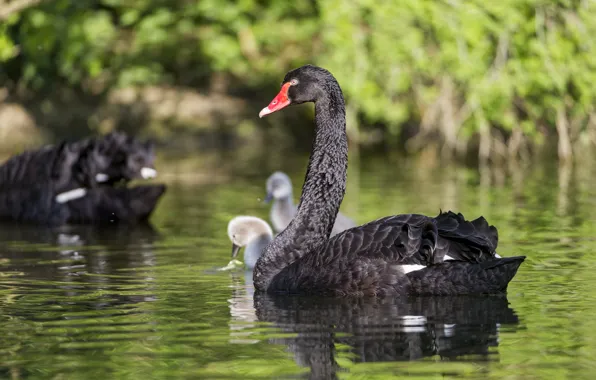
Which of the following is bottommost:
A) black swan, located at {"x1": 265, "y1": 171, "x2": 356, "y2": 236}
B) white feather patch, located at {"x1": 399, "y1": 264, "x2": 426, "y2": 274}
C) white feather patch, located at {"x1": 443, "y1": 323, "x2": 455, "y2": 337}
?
white feather patch, located at {"x1": 443, "y1": 323, "x2": 455, "y2": 337}

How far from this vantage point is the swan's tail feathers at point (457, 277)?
6.79 m

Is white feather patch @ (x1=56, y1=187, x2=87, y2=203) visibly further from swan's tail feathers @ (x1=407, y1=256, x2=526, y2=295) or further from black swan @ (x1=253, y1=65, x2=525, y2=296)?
swan's tail feathers @ (x1=407, y1=256, x2=526, y2=295)

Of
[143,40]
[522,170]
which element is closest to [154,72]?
[143,40]

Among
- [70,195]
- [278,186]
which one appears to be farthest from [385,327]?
[70,195]

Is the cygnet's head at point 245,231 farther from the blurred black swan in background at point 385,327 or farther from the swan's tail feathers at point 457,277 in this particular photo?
the swan's tail feathers at point 457,277

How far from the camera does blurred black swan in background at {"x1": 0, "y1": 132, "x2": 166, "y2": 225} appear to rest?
1173cm

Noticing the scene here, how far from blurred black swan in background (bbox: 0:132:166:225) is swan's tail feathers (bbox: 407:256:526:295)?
17.2ft

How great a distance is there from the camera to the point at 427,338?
5828 mm

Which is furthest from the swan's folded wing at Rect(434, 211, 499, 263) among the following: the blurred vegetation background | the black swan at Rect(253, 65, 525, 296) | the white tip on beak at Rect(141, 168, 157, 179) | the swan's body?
the blurred vegetation background

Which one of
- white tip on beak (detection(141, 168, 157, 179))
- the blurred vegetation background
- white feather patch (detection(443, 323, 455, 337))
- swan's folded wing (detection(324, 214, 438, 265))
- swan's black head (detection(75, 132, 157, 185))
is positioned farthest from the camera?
the blurred vegetation background

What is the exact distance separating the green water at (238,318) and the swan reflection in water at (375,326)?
1 cm

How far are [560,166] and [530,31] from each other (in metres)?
2.29

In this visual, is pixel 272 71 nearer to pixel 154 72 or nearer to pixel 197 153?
pixel 154 72

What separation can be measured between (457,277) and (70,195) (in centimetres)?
591
